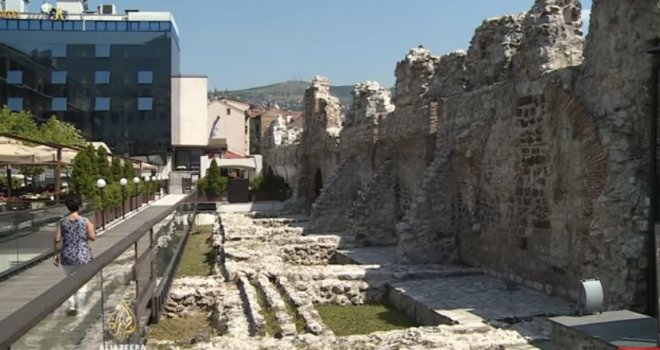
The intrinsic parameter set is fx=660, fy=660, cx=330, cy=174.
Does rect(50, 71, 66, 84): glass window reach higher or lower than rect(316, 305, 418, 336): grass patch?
higher

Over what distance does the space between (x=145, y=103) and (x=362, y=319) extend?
161 feet

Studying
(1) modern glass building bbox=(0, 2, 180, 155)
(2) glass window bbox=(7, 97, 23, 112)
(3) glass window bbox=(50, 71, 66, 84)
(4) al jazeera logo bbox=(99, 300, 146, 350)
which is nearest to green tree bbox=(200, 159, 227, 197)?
(1) modern glass building bbox=(0, 2, 180, 155)

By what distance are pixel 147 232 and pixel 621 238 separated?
18.2 feet

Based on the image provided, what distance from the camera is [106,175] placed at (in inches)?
885

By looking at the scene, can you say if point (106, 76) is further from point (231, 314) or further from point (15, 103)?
point (231, 314)

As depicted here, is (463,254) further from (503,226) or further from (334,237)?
(334,237)

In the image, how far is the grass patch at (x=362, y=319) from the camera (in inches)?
381

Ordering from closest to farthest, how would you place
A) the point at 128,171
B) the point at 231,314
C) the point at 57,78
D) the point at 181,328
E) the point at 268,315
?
the point at 268,315 < the point at 231,314 < the point at 181,328 < the point at 128,171 < the point at 57,78

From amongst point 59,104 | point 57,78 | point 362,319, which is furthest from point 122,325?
point 57,78

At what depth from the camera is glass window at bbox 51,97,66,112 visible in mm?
54969

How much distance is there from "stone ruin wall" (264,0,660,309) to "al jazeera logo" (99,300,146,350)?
5.17 metres

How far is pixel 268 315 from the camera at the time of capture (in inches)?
371

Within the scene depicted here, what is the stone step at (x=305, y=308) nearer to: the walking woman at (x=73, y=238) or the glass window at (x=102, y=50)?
the walking woman at (x=73, y=238)

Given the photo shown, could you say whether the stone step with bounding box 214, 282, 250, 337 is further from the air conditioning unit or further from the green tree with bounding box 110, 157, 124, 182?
the air conditioning unit
